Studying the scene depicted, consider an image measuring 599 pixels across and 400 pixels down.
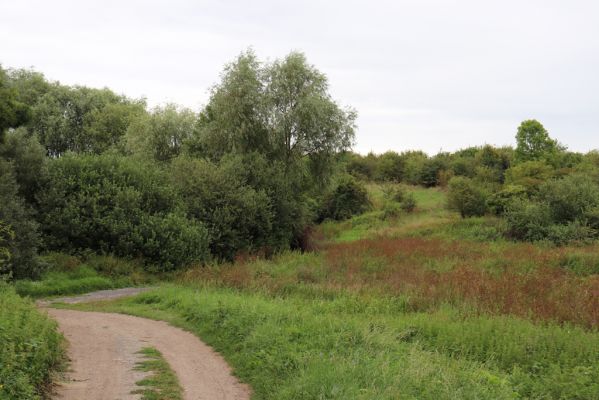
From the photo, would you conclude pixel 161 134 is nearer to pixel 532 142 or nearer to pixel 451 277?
pixel 451 277

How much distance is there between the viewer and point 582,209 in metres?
36.2

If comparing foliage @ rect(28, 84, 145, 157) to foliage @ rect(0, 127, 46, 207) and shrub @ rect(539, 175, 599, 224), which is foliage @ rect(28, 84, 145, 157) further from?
shrub @ rect(539, 175, 599, 224)

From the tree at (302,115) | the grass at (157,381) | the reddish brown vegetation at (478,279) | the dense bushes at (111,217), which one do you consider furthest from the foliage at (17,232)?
the tree at (302,115)

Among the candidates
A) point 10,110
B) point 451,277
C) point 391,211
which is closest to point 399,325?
point 451,277

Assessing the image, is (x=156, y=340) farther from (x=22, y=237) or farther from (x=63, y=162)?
(x=63, y=162)

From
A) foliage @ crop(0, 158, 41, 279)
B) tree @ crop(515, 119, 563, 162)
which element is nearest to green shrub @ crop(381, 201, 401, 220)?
tree @ crop(515, 119, 563, 162)

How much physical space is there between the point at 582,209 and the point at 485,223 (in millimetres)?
7075

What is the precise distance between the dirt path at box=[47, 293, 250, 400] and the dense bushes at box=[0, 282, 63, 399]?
466 millimetres

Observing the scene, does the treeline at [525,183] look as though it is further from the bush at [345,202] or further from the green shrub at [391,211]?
the bush at [345,202]

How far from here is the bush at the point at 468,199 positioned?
45.5 metres

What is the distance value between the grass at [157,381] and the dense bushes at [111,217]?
17.1m

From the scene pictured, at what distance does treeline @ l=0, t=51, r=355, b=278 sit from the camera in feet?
→ 87.0

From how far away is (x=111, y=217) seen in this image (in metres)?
27.3

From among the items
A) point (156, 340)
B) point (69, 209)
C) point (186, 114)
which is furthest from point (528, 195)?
→ point (156, 340)
